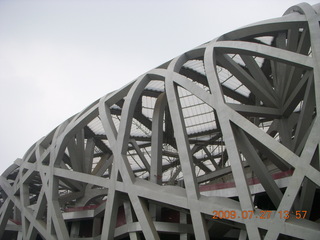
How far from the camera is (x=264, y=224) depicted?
12.3 meters

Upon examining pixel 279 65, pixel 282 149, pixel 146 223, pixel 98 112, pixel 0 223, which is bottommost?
pixel 0 223

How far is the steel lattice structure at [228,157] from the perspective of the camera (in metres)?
13.0

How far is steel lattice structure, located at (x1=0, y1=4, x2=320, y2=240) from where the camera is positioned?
13.0 m

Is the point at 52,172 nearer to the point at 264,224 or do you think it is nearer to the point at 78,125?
the point at 78,125

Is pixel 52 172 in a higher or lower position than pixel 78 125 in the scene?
lower

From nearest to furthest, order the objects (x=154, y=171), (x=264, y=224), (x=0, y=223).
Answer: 1. (x=264, y=224)
2. (x=154, y=171)
3. (x=0, y=223)

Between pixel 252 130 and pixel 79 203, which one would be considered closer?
pixel 252 130

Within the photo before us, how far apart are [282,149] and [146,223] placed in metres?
7.96

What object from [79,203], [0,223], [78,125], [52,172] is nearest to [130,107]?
[78,125]

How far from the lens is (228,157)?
16734mm
